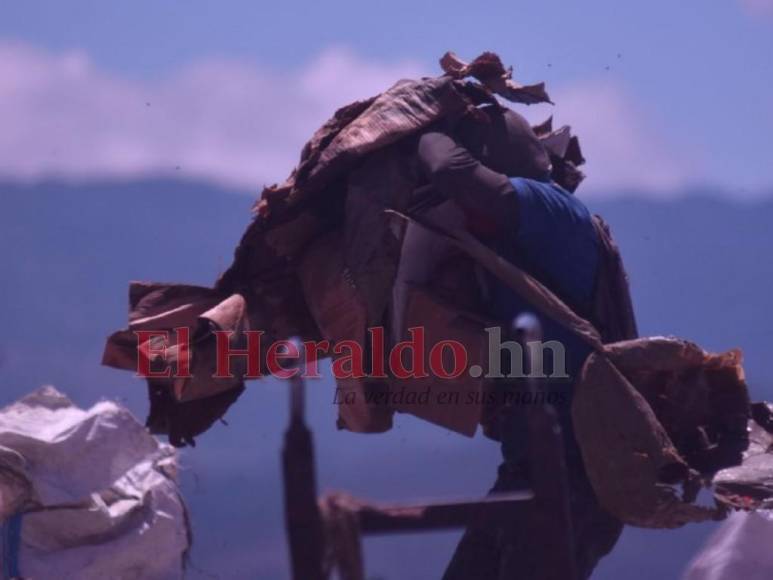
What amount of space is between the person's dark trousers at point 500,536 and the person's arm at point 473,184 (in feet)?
1.59

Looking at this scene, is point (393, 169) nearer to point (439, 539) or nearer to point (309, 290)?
point (309, 290)

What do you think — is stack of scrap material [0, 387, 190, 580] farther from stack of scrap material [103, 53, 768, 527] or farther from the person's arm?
the person's arm

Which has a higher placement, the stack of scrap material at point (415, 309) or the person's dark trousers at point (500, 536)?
the stack of scrap material at point (415, 309)

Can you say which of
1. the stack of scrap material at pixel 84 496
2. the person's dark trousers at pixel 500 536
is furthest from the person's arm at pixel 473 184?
the stack of scrap material at pixel 84 496

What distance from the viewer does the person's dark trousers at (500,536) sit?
2.98 metres

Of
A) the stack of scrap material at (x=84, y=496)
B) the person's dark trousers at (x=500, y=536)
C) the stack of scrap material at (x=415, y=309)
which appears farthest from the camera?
the stack of scrap material at (x=84, y=496)

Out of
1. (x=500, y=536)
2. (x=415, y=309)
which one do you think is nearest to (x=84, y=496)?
(x=415, y=309)

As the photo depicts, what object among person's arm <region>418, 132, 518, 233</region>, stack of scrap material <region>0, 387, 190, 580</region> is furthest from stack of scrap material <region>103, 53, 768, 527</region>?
stack of scrap material <region>0, 387, 190, 580</region>

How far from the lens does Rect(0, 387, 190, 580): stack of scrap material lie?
13.7 ft

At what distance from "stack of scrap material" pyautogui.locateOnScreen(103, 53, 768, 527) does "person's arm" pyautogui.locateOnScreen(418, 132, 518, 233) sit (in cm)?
9

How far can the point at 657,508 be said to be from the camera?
280 centimetres

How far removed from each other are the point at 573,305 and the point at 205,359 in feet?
3.18

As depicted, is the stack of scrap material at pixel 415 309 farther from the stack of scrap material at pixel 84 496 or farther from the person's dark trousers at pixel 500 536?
the stack of scrap material at pixel 84 496

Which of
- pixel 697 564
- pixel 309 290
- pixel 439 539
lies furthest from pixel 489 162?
pixel 439 539
